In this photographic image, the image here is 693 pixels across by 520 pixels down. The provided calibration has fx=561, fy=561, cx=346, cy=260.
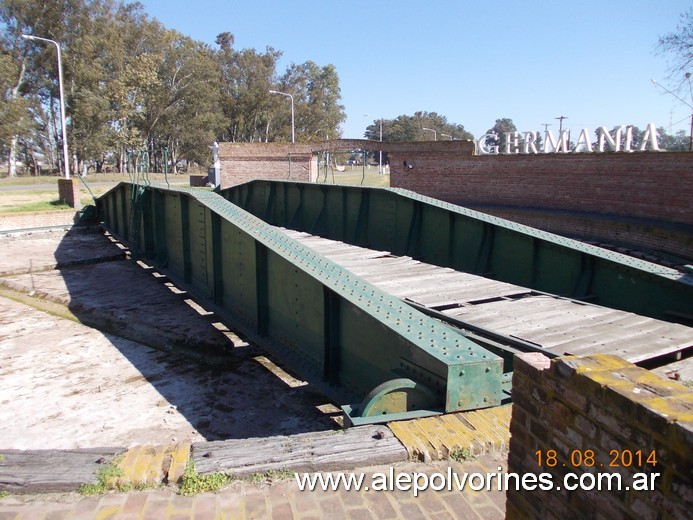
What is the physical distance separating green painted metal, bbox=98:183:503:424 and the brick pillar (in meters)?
10.0

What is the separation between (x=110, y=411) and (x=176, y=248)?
4.07 metres

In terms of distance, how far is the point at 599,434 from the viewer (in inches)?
76.9

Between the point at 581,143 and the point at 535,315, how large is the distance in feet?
51.8

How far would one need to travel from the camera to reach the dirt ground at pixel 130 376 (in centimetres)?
534

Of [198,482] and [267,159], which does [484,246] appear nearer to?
[198,482]

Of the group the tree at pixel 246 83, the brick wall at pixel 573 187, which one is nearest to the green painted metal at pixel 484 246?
the brick wall at pixel 573 187

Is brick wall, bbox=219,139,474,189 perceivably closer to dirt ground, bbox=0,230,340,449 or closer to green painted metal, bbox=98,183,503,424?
dirt ground, bbox=0,230,340,449

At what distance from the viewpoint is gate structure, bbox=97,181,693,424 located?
343 centimetres

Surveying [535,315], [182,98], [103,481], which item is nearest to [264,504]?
[103,481]

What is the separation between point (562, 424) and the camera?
2148 mm

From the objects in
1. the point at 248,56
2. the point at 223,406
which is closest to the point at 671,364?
the point at 223,406

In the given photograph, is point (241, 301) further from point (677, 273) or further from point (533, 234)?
point (677, 273)

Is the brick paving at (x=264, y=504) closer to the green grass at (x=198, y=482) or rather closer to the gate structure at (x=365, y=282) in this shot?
the green grass at (x=198, y=482)

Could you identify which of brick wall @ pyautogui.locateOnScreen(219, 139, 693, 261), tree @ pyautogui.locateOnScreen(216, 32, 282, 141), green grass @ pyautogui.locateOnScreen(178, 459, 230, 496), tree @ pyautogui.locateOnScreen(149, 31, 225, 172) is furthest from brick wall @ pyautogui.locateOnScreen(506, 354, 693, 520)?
tree @ pyautogui.locateOnScreen(216, 32, 282, 141)
